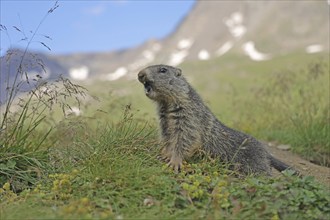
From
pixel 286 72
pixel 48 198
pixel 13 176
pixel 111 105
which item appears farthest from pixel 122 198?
pixel 286 72

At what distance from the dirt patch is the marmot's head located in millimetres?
1934

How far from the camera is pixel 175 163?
575 centimetres

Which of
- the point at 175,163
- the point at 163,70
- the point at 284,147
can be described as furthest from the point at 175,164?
the point at 284,147

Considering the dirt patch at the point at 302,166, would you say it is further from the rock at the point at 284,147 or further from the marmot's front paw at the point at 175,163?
the marmot's front paw at the point at 175,163

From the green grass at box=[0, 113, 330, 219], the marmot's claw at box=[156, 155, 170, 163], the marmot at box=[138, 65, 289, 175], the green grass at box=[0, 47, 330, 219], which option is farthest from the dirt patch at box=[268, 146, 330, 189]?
the green grass at box=[0, 113, 330, 219]

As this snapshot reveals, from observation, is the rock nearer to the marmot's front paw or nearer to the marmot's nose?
the marmot's front paw

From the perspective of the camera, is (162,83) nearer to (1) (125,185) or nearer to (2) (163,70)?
(2) (163,70)

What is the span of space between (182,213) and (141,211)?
33 cm

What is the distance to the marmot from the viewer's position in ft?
19.8

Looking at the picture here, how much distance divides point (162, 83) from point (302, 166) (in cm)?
299

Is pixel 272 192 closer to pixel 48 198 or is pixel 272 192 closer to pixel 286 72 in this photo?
pixel 48 198

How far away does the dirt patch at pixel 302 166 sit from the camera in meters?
7.32

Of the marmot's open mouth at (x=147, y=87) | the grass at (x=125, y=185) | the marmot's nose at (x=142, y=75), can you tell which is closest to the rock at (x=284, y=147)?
the grass at (x=125, y=185)

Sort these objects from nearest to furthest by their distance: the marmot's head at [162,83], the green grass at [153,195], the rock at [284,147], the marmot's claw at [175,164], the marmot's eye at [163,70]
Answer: the green grass at [153,195] < the marmot's claw at [175,164] < the marmot's head at [162,83] < the marmot's eye at [163,70] < the rock at [284,147]
